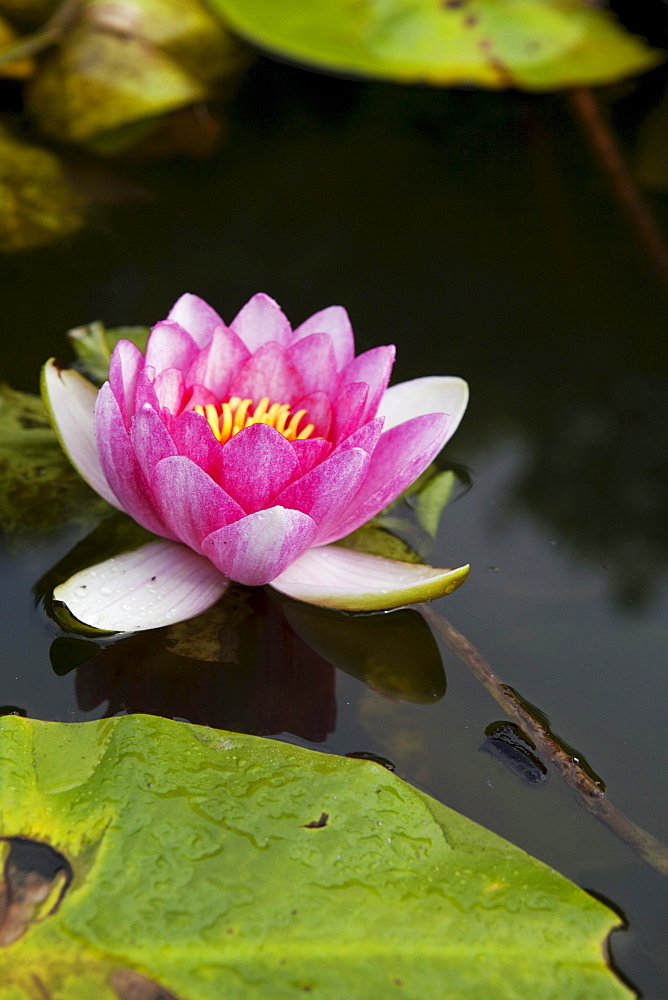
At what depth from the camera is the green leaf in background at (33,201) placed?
3250 mm

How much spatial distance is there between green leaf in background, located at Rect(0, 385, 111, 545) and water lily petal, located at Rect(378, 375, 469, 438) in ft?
2.57

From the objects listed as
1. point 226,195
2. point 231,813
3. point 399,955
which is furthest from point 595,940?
point 226,195

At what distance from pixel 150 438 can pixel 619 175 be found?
291 cm

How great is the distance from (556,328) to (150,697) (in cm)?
204

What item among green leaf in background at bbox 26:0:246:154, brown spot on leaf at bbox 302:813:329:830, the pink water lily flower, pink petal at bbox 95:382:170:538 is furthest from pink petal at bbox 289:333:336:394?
green leaf in background at bbox 26:0:246:154

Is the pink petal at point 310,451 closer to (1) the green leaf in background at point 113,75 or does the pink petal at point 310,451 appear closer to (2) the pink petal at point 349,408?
(2) the pink petal at point 349,408

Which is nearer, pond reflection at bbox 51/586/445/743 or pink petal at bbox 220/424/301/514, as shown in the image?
pink petal at bbox 220/424/301/514

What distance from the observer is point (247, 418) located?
6.66 ft

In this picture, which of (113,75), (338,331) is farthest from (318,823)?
(113,75)

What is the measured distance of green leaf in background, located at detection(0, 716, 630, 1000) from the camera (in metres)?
1.25

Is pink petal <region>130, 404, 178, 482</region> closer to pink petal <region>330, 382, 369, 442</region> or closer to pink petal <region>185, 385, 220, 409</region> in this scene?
pink petal <region>185, 385, 220, 409</region>

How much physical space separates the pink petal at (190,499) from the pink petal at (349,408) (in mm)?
346

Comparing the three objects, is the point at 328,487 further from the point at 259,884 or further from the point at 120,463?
the point at 259,884

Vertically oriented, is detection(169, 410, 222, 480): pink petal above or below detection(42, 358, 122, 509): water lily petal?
above
